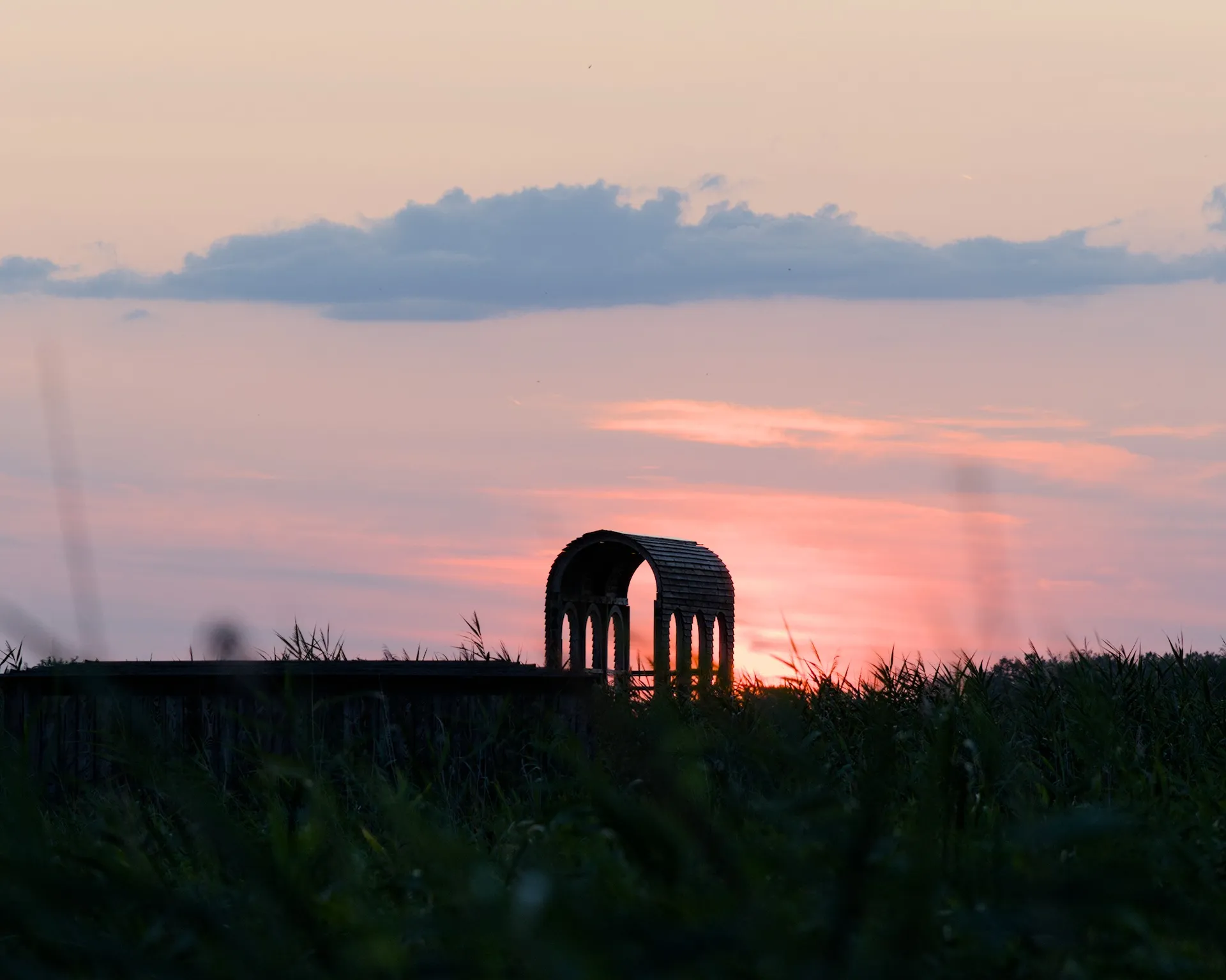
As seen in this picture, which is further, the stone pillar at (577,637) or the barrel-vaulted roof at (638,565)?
the stone pillar at (577,637)

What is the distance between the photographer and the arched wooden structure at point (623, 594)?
61.8 feet

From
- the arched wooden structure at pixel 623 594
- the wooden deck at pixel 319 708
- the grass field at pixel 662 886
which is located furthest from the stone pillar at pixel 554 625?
the grass field at pixel 662 886

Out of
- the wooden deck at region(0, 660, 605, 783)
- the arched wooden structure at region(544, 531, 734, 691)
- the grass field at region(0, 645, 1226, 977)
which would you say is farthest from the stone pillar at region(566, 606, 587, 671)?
the grass field at region(0, 645, 1226, 977)

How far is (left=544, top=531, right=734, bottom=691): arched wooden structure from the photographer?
18844mm

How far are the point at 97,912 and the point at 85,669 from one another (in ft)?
1.93

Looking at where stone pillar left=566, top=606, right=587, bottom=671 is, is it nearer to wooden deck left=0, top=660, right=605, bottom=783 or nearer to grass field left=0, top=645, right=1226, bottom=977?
wooden deck left=0, top=660, right=605, bottom=783

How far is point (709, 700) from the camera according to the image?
325cm

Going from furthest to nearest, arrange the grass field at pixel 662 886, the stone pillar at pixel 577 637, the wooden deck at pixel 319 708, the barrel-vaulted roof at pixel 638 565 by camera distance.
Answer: the stone pillar at pixel 577 637, the barrel-vaulted roof at pixel 638 565, the wooden deck at pixel 319 708, the grass field at pixel 662 886

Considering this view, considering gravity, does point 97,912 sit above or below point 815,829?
below

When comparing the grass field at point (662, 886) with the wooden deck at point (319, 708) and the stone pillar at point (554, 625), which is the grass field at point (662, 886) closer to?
the wooden deck at point (319, 708)

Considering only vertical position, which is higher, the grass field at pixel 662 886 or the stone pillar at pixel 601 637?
the grass field at pixel 662 886

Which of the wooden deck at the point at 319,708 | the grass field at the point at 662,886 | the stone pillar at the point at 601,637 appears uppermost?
the grass field at the point at 662,886

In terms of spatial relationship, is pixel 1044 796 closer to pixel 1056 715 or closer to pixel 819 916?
pixel 819 916

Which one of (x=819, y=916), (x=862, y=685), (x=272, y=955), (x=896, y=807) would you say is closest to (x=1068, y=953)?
(x=819, y=916)
